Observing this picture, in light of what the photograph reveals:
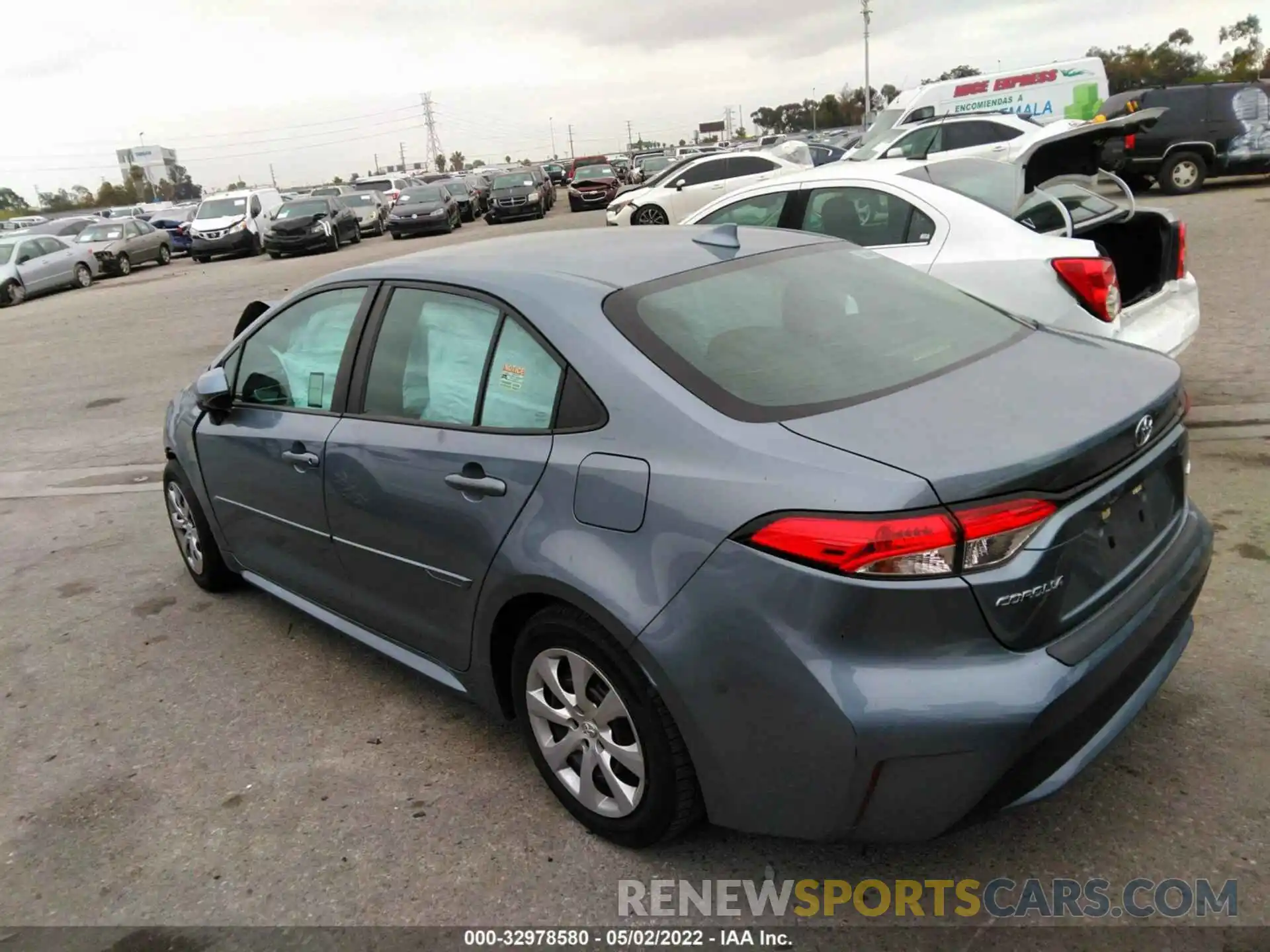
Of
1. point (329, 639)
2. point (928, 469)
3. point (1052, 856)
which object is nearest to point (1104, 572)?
point (928, 469)

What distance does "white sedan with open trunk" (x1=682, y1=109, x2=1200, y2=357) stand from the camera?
5.12 m

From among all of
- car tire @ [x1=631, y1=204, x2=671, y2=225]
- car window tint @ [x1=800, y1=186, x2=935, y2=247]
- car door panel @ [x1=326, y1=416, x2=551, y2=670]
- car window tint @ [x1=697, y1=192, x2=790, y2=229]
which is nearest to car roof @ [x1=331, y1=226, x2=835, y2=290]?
car door panel @ [x1=326, y1=416, x2=551, y2=670]

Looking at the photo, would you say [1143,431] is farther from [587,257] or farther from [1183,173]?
[1183,173]

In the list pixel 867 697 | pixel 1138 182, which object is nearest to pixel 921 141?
pixel 1138 182

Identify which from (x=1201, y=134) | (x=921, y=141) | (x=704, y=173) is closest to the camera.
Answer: (x=921, y=141)

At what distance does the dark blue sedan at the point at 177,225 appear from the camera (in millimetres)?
30438

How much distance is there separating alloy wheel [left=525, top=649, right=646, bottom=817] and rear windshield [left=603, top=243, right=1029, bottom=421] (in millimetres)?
839

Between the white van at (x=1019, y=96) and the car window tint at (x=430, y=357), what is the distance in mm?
19049

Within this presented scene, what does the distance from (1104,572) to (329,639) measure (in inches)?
124

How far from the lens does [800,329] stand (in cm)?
282

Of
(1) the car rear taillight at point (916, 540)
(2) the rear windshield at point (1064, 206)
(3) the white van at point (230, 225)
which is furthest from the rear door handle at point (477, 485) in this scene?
(3) the white van at point (230, 225)

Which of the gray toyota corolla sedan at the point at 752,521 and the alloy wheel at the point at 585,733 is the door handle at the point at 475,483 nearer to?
the gray toyota corolla sedan at the point at 752,521

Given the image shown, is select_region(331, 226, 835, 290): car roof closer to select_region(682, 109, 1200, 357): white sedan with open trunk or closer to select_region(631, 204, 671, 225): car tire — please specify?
select_region(682, 109, 1200, 357): white sedan with open trunk

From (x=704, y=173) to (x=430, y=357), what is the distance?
16235mm
